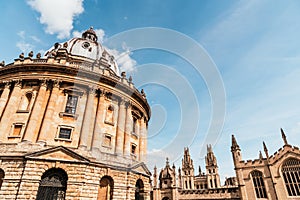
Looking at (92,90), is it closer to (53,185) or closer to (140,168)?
(53,185)

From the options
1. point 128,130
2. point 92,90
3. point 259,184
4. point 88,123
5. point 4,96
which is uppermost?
point 92,90

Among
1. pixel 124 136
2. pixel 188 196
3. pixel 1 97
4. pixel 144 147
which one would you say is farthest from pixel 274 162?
pixel 1 97

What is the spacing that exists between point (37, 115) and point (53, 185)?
23.1 ft

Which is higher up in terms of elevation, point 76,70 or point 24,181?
point 76,70

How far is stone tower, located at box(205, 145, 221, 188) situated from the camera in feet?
252

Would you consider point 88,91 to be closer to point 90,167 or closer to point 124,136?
point 124,136

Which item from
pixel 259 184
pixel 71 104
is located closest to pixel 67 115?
pixel 71 104

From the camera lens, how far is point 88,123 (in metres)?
19.4

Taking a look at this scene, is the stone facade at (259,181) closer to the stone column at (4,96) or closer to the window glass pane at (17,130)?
the window glass pane at (17,130)

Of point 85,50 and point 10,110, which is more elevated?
point 85,50

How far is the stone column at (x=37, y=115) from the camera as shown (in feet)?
56.6

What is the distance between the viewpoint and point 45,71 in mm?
20547

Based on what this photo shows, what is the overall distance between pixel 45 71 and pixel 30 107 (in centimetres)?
423

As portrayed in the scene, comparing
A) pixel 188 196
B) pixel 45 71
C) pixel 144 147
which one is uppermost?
pixel 45 71
